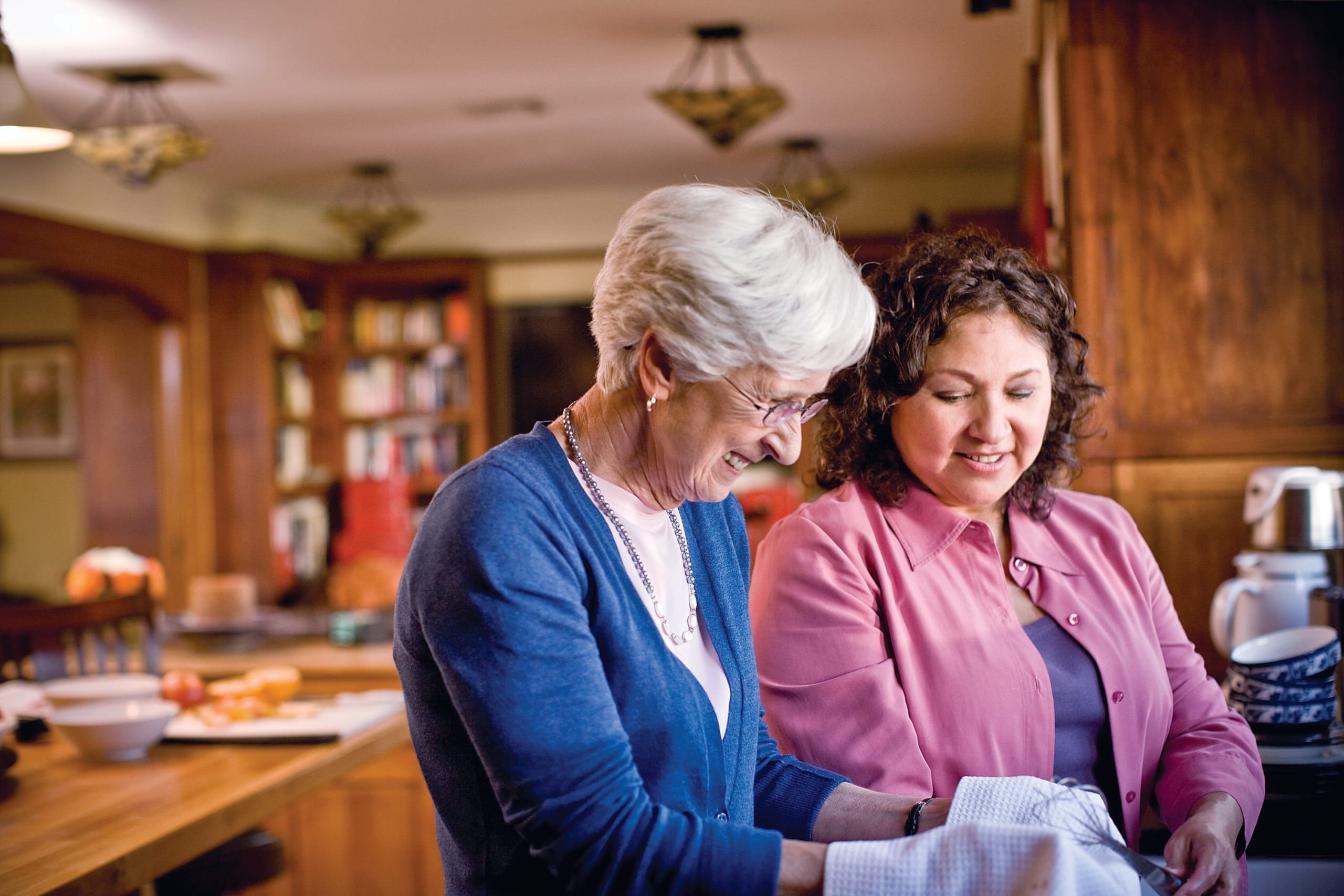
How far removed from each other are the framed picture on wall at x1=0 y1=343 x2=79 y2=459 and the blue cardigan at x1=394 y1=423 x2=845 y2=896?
7.78 metres

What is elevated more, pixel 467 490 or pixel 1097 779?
pixel 467 490

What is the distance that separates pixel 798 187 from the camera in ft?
20.2

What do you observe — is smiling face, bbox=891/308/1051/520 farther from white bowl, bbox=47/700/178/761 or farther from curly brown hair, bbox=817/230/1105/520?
white bowl, bbox=47/700/178/761

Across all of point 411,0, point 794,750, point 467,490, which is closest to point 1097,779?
point 794,750

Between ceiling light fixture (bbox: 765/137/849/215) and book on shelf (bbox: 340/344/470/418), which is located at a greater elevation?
ceiling light fixture (bbox: 765/137/849/215)

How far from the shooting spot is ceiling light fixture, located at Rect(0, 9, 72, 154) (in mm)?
2312

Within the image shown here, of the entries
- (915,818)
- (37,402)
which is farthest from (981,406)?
(37,402)

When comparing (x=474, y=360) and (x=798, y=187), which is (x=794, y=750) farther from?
(x=474, y=360)

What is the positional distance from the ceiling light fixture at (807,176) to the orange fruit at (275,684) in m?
3.77

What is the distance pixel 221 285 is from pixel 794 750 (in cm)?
588

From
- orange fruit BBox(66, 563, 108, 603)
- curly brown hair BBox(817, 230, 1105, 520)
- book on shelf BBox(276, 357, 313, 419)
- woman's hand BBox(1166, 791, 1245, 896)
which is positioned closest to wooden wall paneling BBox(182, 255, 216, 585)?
book on shelf BBox(276, 357, 313, 419)

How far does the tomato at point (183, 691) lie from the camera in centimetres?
255

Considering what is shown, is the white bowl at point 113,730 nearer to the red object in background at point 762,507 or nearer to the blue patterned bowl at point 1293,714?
the blue patterned bowl at point 1293,714

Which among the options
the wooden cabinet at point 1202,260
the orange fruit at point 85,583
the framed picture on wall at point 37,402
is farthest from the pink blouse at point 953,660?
the framed picture on wall at point 37,402
